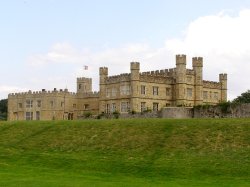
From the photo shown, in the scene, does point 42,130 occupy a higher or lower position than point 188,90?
lower

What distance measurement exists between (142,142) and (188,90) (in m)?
49.6

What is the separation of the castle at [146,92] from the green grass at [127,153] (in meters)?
34.1

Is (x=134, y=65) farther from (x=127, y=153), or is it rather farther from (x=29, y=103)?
(x=127, y=153)

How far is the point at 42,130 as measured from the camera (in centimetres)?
Result: 4775

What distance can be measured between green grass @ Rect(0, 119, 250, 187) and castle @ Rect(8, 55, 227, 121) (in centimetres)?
3406

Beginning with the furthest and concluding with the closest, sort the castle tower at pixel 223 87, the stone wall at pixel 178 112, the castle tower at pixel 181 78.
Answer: the castle tower at pixel 223 87 → the castle tower at pixel 181 78 → the stone wall at pixel 178 112

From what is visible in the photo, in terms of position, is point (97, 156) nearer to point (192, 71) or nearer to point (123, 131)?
point (123, 131)

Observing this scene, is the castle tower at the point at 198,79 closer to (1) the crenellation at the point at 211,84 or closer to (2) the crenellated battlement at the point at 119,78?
(1) the crenellation at the point at 211,84

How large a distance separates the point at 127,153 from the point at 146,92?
48098mm

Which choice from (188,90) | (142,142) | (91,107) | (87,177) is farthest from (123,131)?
(91,107)

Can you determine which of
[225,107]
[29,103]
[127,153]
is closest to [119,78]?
[29,103]

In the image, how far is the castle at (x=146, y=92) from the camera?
83.8m

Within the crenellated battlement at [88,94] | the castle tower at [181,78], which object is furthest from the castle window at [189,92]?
the crenellated battlement at [88,94]

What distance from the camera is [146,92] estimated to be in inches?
3329
